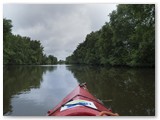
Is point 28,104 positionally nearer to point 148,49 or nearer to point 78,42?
point 78,42

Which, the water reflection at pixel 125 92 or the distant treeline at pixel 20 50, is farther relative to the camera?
the water reflection at pixel 125 92

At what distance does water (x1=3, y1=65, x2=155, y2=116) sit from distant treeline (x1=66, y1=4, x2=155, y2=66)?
27cm

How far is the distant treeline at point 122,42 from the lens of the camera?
3.89 meters

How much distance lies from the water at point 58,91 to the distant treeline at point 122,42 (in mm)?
267

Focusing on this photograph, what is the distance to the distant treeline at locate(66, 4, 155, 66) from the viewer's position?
3886 mm

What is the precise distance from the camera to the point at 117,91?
17.8 feet

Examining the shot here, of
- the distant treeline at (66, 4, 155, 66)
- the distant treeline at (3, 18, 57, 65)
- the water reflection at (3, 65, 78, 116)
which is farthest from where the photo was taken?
the distant treeline at (66, 4, 155, 66)

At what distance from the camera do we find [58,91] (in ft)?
16.3

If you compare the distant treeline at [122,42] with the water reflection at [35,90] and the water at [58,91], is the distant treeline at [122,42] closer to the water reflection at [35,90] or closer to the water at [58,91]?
the water at [58,91]

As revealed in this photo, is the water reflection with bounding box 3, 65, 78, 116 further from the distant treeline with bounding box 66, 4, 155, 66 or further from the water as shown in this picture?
the distant treeline with bounding box 66, 4, 155, 66

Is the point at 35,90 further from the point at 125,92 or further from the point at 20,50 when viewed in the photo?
the point at 125,92

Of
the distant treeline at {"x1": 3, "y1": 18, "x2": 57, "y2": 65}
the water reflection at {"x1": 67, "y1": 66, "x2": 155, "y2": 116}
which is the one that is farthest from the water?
the distant treeline at {"x1": 3, "y1": 18, "x2": 57, "y2": 65}

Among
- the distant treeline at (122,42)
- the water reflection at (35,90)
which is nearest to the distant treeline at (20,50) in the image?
the water reflection at (35,90)

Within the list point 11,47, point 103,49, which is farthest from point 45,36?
point 103,49
